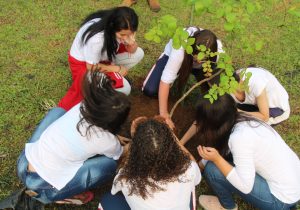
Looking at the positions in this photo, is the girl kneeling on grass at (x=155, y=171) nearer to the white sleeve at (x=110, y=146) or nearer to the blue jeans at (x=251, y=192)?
the white sleeve at (x=110, y=146)

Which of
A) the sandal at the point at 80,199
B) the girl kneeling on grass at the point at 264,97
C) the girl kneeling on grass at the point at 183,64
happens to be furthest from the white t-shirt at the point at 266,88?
the sandal at the point at 80,199

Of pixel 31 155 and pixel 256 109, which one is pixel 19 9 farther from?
pixel 256 109

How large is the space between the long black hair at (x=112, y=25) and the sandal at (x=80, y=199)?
1104 millimetres

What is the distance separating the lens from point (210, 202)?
280cm

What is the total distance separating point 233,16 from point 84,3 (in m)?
3.15

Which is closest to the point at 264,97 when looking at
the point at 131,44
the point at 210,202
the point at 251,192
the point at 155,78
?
the point at 251,192

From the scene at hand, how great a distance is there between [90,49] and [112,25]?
0.28 m

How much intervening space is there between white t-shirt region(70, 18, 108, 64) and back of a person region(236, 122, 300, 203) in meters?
1.28

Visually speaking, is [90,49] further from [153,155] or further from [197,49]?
[153,155]

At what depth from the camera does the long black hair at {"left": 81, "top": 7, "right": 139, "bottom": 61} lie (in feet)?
9.14

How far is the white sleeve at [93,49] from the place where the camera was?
2.95 m

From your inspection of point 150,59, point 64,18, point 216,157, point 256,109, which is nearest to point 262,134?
point 216,157

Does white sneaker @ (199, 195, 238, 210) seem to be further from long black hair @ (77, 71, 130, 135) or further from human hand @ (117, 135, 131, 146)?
long black hair @ (77, 71, 130, 135)

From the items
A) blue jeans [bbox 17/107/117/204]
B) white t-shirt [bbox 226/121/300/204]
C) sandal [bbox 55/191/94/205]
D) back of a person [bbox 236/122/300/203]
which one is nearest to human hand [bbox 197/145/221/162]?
white t-shirt [bbox 226/121/300/204]
